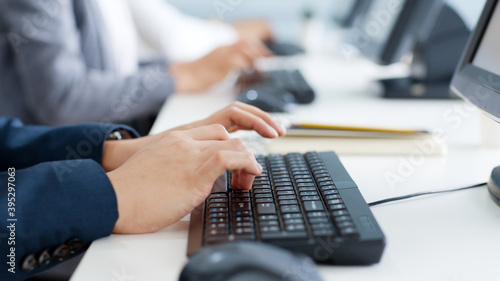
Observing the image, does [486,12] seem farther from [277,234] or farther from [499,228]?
[277,234]

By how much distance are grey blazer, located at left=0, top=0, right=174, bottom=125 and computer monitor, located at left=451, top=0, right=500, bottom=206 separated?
2.43 feet

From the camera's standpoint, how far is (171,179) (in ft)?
1.74

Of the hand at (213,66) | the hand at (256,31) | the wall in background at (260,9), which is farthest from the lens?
the wall in background at (260,9)

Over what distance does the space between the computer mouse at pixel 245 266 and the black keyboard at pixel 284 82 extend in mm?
814

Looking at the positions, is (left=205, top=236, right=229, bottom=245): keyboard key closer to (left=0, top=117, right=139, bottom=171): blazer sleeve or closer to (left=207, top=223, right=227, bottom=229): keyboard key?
(left=207, top=223, right=227, bottom=229): keyboard key

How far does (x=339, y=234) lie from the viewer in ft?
1.46

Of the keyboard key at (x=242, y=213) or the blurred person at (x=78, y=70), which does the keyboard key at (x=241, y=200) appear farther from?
the blurred person at (x=78, y=70)

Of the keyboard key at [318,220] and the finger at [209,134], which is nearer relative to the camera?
the keyboard key at [318,220]

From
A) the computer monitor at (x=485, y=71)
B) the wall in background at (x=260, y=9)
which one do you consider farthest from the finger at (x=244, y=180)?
the wall in background at (x=260, y=9)

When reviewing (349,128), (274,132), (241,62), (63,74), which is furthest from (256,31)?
(274,132)

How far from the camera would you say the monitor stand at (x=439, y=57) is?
3.81 feet

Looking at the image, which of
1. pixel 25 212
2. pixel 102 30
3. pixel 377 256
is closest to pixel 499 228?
pixel 377 256

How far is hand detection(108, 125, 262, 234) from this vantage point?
512mm

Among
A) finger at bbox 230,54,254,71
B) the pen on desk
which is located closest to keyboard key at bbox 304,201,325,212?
the pen on desk
